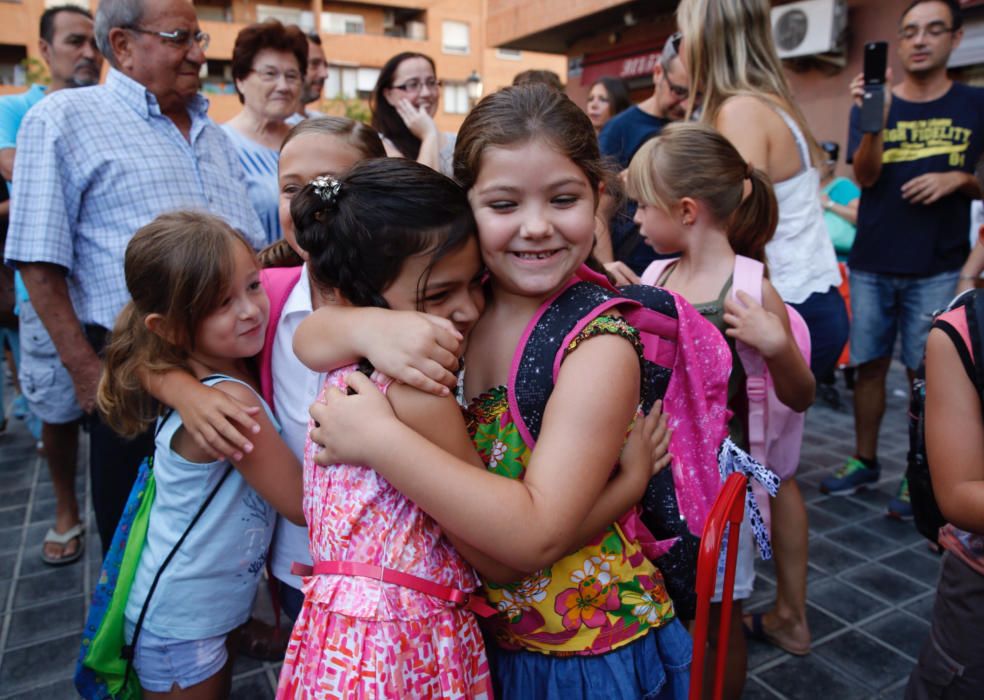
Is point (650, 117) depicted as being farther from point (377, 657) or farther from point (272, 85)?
point (377, 657)

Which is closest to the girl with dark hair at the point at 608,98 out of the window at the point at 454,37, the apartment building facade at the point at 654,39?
the apartment building facade at the point at 654,39

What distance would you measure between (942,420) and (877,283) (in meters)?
2.76

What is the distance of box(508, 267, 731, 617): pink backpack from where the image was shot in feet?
4.21

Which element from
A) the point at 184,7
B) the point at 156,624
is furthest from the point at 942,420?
the point at 184,7

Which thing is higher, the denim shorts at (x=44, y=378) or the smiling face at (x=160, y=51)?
the smiling face at (x=160, y=51)

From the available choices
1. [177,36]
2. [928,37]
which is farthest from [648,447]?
[928,37]

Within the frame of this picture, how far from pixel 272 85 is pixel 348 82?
27984 mm

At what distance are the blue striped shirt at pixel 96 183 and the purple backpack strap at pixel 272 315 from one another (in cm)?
91

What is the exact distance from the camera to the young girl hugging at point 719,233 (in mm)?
1890

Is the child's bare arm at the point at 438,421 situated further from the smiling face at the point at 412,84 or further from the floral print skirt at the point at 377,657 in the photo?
the smiling face at the point at 412,84

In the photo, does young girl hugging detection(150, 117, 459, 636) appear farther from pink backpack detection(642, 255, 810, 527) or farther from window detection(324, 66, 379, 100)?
window detection(324, 66, 379, 100)

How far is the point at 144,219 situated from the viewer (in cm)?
237

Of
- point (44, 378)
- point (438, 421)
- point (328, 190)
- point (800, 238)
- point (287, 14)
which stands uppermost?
point (287, 14)

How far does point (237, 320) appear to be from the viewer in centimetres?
155
